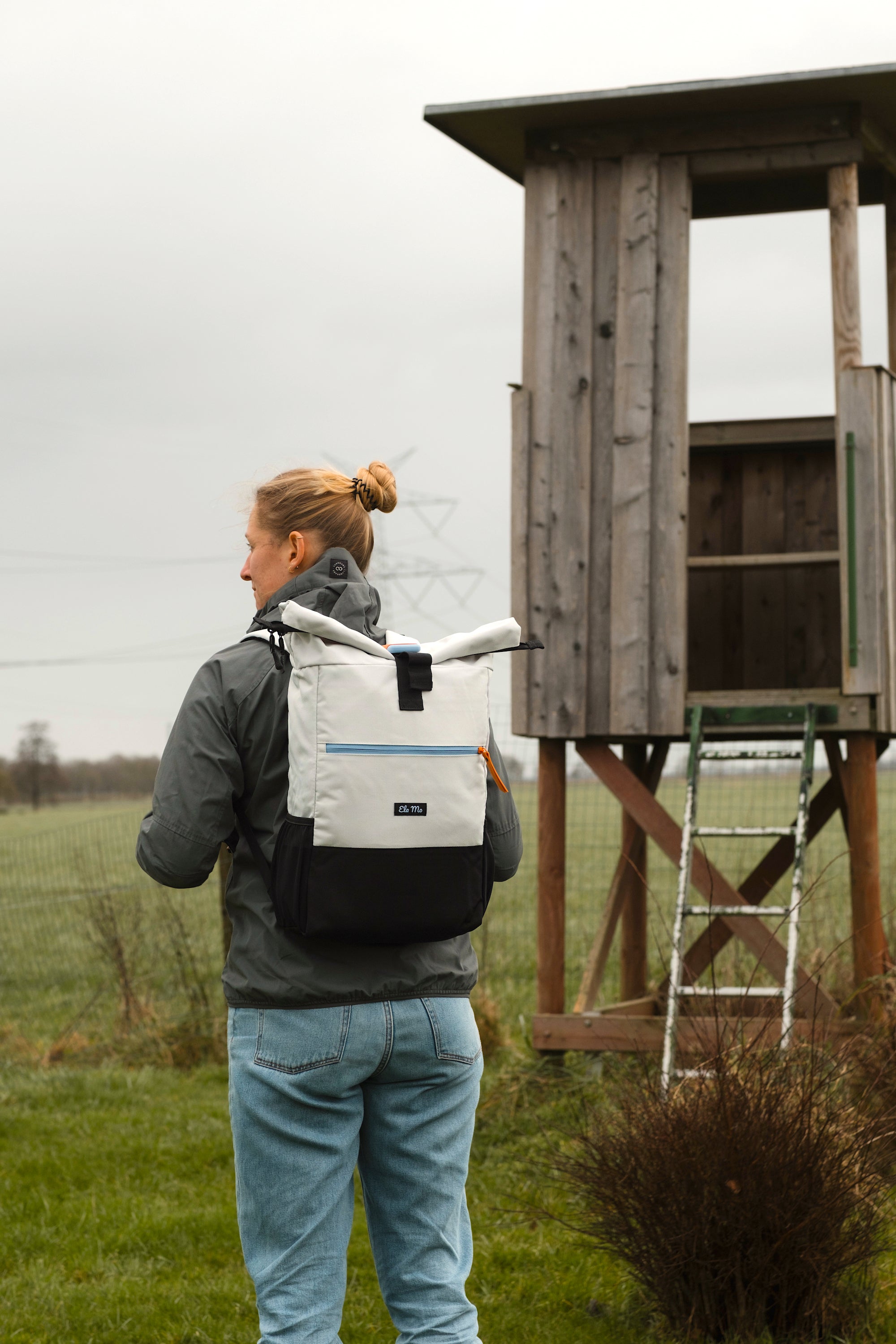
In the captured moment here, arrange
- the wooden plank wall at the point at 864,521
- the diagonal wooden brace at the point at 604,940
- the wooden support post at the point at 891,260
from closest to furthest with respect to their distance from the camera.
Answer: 1. the wooden plank wall at the point at 864,521
2. the diagonal wooden brace at the point at 604,940
3. the wooden support post at the point at 891,260

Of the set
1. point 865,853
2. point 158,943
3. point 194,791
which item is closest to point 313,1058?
point 194,791

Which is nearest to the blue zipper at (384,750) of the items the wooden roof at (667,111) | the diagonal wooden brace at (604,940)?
the diagonal wooden brace at (604,940)

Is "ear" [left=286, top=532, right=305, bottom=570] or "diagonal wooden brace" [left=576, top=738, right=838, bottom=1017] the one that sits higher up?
"ear" [left=286, top=532, right=305, bottom=570]

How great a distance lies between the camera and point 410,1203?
2570mm

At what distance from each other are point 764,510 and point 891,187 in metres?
1.91

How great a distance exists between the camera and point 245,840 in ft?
8.33

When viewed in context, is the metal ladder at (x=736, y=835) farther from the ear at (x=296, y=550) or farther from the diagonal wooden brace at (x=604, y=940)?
the ear at (x=296, y=550)

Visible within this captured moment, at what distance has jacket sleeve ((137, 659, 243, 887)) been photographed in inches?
96.0

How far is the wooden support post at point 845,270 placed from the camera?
6699mm

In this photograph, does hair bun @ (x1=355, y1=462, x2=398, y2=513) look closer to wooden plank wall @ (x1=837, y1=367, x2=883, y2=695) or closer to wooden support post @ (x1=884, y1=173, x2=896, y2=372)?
wooden plank wall @ (x1=837, y1=367, x2=883, y2=695)

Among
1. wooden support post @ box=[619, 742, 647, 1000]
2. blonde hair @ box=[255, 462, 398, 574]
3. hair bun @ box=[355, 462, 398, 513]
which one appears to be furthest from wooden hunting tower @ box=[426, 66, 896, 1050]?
blonde hair @ box=[255, 462, 398, 574]

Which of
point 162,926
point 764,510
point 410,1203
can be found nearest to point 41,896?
point 162,926

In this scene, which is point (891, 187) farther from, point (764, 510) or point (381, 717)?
point (381, 717)

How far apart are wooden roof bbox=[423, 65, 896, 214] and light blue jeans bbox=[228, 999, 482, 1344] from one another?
17.9 feet
